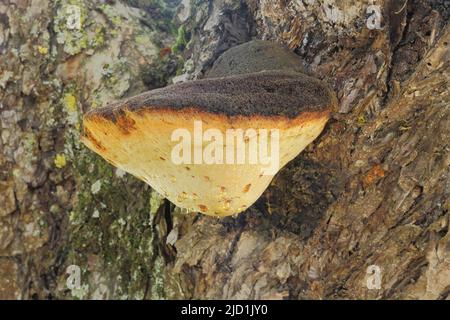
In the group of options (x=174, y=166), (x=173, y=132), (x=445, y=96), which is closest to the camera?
(x=173, y=132)

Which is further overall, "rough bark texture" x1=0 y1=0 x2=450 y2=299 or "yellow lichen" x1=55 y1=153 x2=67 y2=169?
"yellow lichen" x1=55 y1=153 x2=67 y2=169

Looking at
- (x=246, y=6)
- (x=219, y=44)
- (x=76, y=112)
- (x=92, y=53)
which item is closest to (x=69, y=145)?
(x=76, y=112)

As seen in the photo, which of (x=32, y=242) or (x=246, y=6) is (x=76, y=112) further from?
(x=246, y=6)

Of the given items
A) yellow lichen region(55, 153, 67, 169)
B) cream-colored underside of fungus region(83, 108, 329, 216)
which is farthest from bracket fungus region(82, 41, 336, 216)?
yellow lichen region(55, 153, 67, 169)

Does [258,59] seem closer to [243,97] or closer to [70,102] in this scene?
[243,97]

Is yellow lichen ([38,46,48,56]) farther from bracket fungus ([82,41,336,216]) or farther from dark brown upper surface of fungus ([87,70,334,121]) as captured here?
dark brown upper surface of fungus ([87,70,334,121])

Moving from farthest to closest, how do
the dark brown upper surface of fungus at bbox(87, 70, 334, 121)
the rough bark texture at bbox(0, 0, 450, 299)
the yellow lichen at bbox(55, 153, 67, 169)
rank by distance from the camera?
the yellow lichen at bbox(55, 153, 67, 169), the rough bark texture at bbox(0, 0, 450, 299), the dark brown upper surface of fungus at bbox(87, 70, 334, 121)

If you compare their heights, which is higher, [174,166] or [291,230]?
[174,166]
